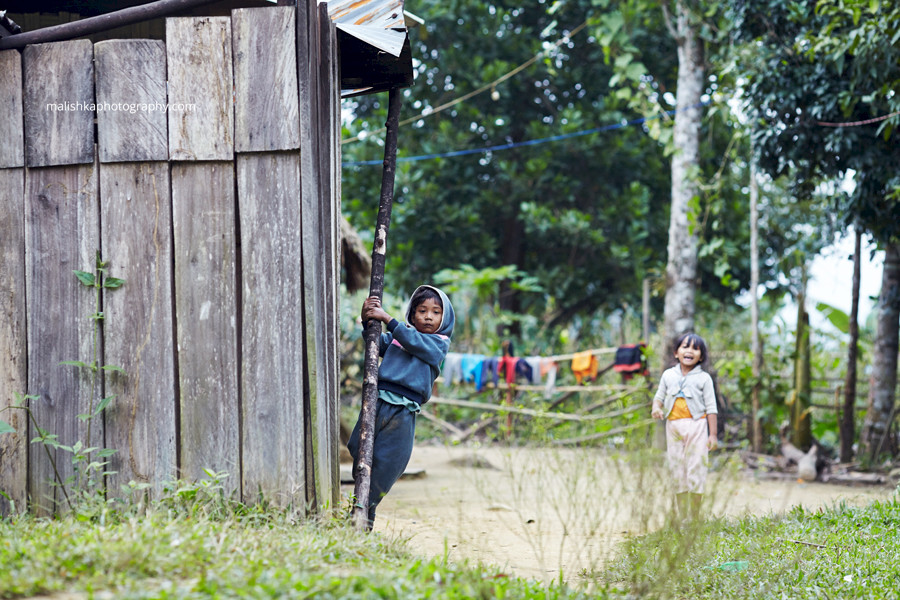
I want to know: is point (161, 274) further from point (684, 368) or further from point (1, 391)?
point (684, 368)

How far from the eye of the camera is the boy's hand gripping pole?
3.80 meters

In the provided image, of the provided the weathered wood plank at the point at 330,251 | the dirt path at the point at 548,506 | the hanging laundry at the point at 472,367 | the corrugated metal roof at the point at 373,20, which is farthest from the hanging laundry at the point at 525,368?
the corrugated metal roof at the point at 373,20

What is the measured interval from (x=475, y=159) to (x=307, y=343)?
34.1 ft

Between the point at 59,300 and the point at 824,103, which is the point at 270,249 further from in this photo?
the point at 824,103

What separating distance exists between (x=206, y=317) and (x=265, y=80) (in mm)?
1108

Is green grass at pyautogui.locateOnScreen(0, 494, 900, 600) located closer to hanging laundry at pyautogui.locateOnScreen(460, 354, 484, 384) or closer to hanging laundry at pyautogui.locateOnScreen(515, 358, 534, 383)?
hanging laundry at pyautogui.locateOnScreen(515, 358, 534, 383)

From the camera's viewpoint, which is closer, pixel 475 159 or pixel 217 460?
pixel 217 460

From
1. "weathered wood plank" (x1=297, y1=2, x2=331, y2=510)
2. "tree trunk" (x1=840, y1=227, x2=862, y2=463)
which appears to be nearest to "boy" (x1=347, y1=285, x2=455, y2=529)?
"weathered wood plank" (x1=297, y1=2, x2=331, y2=510)

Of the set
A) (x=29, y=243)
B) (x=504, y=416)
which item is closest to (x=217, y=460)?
(x=29, y=243)

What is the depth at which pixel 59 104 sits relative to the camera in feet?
11.6

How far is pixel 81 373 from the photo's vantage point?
11.5 ft

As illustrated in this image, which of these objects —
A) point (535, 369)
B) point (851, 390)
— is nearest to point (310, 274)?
point (851, 390)

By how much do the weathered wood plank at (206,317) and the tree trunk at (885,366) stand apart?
7478 mm

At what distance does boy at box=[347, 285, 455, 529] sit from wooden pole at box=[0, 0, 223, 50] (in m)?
1.72
